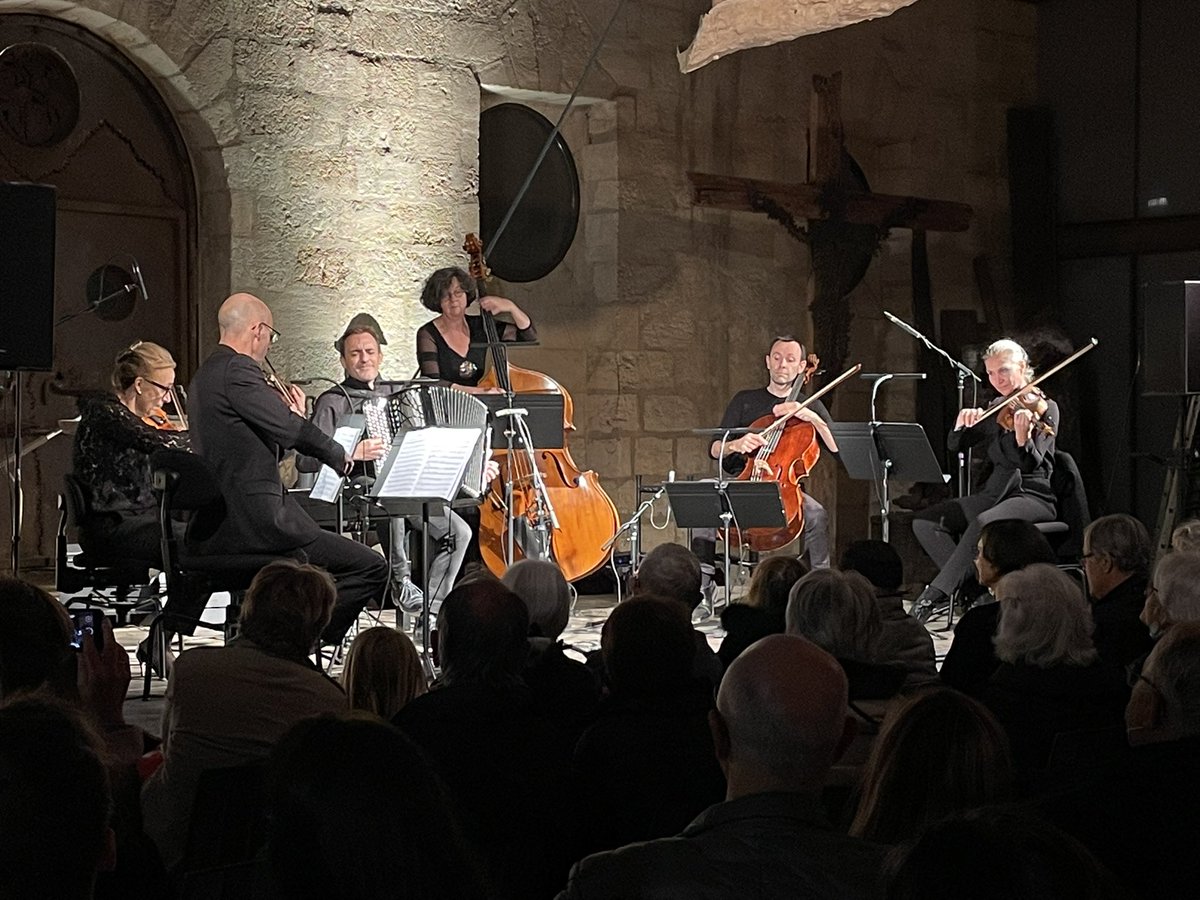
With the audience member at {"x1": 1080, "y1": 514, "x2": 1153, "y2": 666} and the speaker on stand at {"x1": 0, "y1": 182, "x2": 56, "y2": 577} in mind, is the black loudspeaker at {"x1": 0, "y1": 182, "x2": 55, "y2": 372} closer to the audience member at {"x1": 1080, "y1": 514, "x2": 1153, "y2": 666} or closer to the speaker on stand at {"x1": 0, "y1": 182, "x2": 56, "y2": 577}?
the speaker on stand at {"x1": 0, "y1": 182, "x2": 56, "y2": 577}

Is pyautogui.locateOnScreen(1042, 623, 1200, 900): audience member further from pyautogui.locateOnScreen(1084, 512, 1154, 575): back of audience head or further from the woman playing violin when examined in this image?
the woman playing violin

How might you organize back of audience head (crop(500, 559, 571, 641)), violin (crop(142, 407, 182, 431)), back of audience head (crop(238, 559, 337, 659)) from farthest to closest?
violin (crop(142, 407, 182, 431))
back of audience head (crop(500, 559, 571, 641))
back of audience head (crop(238, 559, 337, 659))

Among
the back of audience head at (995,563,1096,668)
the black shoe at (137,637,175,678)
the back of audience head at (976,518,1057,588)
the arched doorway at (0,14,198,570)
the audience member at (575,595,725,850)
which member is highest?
the arched doorway at (0,14,198,570)

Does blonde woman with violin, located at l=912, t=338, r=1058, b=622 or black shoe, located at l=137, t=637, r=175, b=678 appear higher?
blonde woman with violin, located at l=912, t=338, r=1058, b=622

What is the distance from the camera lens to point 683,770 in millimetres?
2615

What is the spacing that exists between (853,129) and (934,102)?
31.0 inches

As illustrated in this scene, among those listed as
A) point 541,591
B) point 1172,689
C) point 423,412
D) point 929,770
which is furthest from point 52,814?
point 423,412

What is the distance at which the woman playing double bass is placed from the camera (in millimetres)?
7926

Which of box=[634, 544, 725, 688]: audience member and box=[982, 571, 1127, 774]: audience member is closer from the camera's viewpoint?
box=[982, 571, 1127, 774]: audience member

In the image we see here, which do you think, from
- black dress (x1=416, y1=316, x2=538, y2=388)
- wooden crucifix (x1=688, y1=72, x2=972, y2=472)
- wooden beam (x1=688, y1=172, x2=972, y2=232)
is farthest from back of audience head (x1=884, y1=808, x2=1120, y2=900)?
wooden crucifix (x1=688, y1=72, x2=972, y2=472)

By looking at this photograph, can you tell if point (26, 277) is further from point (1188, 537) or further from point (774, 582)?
point (1188, 537)

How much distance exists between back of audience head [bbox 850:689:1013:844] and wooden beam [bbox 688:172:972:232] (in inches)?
312

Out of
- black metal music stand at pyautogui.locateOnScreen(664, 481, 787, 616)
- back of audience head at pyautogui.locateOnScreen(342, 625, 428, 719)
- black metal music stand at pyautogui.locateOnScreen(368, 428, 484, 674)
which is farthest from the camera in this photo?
black metal music stand at pyautogui.locateOnScreen(664, 481, 787, 616)

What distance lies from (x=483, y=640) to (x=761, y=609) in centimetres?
141
